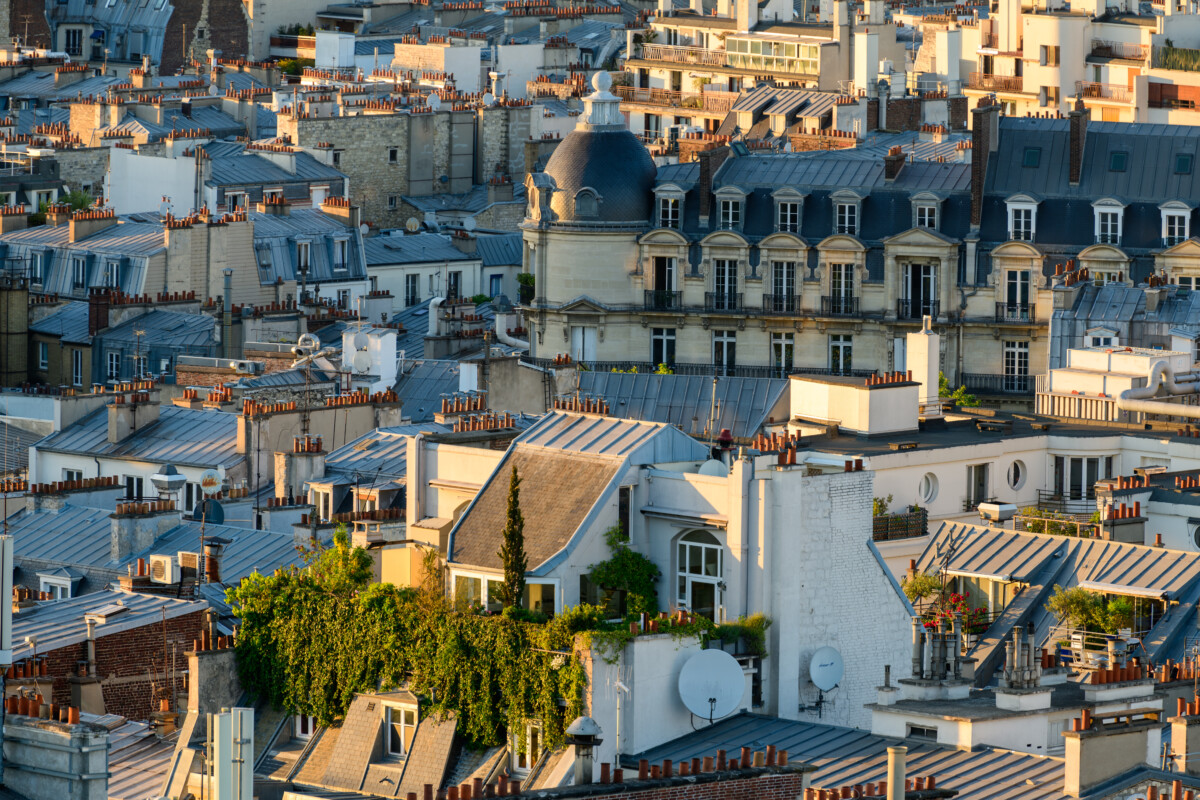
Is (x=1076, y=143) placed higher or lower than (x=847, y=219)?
higher

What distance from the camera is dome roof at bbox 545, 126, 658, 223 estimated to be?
105312 millimetres

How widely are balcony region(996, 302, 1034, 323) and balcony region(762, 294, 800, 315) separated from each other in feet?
18.7

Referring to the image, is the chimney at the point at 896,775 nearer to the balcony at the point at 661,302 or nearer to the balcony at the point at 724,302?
the balcony at the point at 724,302

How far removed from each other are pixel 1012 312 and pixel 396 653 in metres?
55.6

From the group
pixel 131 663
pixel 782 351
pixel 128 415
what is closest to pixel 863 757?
pixel 131 663

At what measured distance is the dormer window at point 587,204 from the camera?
345ft

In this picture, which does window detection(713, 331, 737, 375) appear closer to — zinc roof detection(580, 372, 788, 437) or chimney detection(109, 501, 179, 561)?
zinc roof detection(580, 372, 788, 437)

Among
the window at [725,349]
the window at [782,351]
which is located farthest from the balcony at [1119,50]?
the window at [725,349]

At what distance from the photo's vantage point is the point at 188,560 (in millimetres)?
60344

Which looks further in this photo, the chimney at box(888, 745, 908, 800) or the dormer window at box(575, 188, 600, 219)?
the dormer window at box(575, 188, 600, 219)

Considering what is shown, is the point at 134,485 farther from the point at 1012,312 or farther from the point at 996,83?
the point at 996,83

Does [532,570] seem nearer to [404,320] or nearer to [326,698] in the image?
[326,698]

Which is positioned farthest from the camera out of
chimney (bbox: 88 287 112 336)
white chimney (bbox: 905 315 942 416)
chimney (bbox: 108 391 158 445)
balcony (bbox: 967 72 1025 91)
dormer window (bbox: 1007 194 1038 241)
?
balcony (bbox: 967 72 1025 91)

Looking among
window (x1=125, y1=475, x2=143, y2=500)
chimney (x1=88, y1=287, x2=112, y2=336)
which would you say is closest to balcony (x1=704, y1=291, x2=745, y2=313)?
chimney (x1=88, y1=287, x2=112, y2=336)
